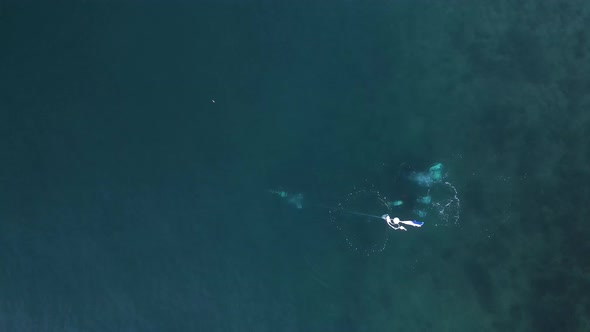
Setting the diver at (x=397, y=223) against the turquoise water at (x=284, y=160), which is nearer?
the turquoise water at (x=284, y=160)

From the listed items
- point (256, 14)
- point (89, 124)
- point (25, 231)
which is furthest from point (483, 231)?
point (25, 231)

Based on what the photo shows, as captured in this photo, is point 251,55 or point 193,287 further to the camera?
point 251,55

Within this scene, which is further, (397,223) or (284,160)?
(284,160)

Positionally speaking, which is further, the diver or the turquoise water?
the diver

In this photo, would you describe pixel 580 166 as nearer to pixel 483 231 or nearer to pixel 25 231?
pixel 483 231

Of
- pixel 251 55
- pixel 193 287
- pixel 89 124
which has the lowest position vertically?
pixel 193 287

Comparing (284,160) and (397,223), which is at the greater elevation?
(284,160)

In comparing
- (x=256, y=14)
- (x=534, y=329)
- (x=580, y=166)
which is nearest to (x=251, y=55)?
(x=256, y=14)

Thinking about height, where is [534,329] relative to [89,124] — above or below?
below
